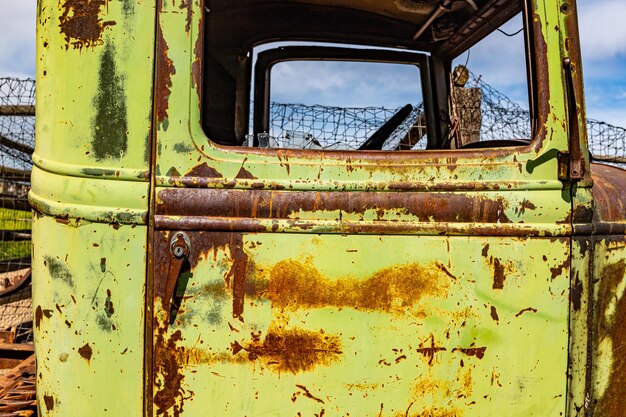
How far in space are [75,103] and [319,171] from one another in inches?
24.6

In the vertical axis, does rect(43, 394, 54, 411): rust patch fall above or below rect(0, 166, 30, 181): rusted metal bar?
below

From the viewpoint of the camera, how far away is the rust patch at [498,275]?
1386 mm

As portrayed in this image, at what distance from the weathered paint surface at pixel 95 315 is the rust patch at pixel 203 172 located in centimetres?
18

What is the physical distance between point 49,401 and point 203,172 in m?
0.69

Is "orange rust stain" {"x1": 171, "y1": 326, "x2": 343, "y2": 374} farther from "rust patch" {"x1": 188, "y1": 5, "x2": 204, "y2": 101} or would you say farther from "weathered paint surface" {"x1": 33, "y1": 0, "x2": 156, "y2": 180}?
"rust patch" {"x1": 188, "y1": 5, "x2": 204, "y2": 101}

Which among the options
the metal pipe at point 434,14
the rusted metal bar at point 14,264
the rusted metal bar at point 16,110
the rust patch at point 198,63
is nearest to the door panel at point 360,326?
the rust patch at point 198,63

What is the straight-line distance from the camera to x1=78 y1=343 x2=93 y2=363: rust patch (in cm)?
133

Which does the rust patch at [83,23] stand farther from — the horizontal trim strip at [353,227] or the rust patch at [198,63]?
the horizontal trim strip at [353,227]

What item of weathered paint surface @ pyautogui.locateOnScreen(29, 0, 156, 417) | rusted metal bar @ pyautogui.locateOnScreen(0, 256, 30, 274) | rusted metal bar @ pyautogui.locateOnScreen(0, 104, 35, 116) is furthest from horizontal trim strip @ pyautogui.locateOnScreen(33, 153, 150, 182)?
rusted metal bar @ pyautogui.locateOnScreen(0, 104, 35, 116)

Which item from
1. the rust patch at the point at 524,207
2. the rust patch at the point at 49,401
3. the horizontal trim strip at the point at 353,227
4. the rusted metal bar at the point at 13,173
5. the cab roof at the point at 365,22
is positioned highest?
the cab roof at the point at 365,22

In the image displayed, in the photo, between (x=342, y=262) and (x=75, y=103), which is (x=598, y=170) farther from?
(x=75, y=103)

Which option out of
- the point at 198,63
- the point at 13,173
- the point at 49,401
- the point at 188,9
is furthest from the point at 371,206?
the point at 13,173

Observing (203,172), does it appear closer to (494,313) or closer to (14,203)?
(494,313)

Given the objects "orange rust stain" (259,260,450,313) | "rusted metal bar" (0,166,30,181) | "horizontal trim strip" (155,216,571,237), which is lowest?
"orange rust stain" (259,260,450,313)
